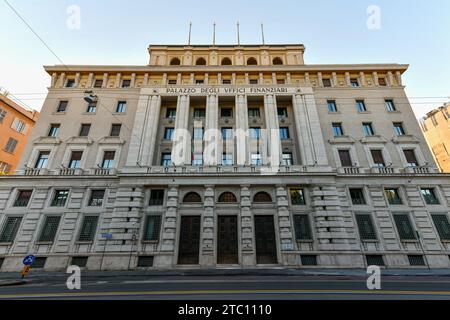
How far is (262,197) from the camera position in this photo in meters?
19.8

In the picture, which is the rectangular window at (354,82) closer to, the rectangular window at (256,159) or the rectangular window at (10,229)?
the rectangular window at (256,159)

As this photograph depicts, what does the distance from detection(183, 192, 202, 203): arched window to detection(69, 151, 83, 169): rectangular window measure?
1182cm

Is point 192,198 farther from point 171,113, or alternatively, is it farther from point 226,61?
point 226,61

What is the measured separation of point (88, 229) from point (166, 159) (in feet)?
31.4

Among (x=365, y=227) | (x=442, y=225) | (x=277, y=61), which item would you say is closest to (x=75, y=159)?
(x=277, y=61)

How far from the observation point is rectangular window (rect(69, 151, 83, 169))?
70.5ft

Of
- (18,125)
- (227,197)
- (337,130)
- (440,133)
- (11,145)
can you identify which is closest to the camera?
(227,197)

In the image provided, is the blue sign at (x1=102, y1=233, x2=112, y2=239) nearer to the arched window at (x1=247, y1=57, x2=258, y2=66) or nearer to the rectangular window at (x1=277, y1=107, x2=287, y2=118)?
the rectangular window at (x1=277, y1=107, x2=287, y2=118)

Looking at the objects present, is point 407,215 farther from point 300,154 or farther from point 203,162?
point 203,162

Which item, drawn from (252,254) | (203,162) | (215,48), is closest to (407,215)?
(252,254)

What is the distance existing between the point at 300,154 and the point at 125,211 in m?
18.2

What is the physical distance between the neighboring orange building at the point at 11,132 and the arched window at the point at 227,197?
31045mm
